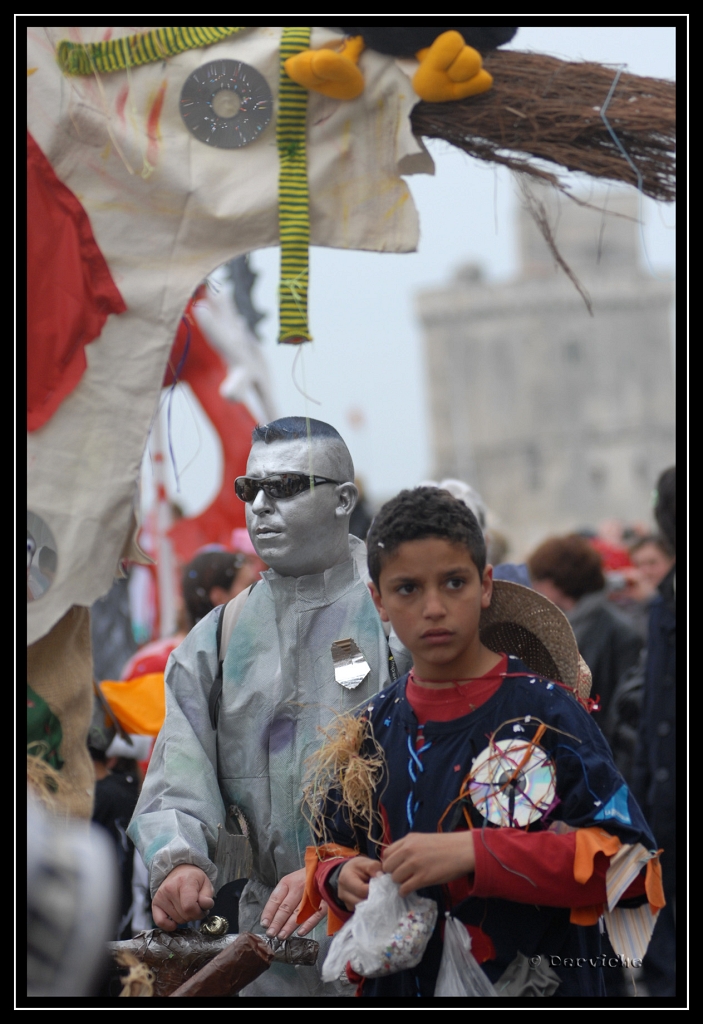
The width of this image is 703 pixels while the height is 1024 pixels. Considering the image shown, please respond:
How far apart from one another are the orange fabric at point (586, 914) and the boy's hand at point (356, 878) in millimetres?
341

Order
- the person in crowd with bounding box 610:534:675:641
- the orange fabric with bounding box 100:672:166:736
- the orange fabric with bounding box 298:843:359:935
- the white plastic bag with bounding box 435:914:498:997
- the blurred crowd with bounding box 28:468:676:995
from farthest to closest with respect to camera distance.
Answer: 1. the person in crowd with bounding box 610:534:675:641
2. the orange fabric with bounding box 100:672:166:736
3. the blurred crowd with bounding box 28:468:676:995
4. the orange fabric with bounding box 298:843:359:935
5. the white plastic bag with bounding box 435:914:498:997

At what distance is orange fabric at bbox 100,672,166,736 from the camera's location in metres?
3.61

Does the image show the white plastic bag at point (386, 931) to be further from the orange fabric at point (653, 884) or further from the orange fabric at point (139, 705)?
the orange fabric at point (139, 705)

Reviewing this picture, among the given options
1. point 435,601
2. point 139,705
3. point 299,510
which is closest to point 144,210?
point 299,510

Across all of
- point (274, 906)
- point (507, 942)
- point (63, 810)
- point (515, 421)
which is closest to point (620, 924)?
point (507, 942)

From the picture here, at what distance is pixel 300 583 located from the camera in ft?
8.54

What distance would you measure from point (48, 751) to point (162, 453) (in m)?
2.34

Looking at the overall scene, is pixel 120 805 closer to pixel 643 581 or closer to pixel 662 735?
pixel 662 735

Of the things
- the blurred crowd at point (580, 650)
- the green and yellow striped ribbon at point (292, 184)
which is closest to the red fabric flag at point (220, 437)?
the blurred crowd at point (580, 650)

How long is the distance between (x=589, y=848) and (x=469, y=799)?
23cm

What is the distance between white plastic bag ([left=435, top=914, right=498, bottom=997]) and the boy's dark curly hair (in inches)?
25.1

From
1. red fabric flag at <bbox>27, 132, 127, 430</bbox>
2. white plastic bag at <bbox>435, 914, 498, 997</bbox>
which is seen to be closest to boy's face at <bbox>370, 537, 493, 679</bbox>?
white plastic bag at <bbox>435, 914, 498, 997</bbox>

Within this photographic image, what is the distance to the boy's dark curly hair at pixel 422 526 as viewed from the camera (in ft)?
7.07

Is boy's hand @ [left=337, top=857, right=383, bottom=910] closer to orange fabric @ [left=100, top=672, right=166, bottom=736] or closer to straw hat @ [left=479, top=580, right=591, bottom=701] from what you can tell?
straw hat @ [left=479, top=580, right=591, bottom=701]
